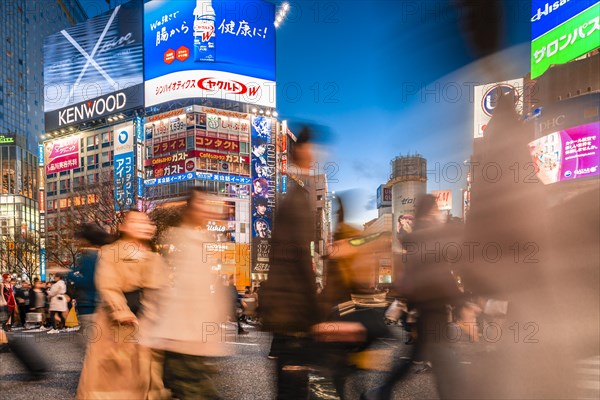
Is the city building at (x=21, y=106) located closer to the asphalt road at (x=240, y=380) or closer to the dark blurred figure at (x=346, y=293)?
the asphalt road at (x=240, y=380)

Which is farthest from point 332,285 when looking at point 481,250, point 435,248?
point 481,250

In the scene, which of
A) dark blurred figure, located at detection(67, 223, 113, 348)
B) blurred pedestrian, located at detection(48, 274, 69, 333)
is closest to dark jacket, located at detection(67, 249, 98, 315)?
dark blurred figure, located at detection(67, 223, 113, 348)

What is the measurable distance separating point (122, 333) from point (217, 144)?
5646 cm

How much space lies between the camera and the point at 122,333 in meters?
3.18

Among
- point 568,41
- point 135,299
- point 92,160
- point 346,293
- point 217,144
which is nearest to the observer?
point 346,293

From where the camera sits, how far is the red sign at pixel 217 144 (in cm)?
5766

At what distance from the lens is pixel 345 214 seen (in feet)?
11.5

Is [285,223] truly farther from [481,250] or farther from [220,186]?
[220,186]

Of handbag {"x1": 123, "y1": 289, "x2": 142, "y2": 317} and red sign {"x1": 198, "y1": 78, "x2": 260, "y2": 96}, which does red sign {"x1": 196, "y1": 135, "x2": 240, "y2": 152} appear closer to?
red sign {"x1": 198, "y1": 78, "x2": 260, "y2": 96}

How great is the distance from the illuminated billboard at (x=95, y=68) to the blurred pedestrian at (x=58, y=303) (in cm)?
4858

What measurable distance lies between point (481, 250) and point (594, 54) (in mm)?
37921

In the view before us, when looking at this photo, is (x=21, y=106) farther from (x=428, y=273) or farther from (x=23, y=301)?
(x=428, y=273)

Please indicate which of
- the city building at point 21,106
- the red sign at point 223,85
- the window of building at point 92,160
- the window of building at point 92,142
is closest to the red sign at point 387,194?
the city building at point 21,106

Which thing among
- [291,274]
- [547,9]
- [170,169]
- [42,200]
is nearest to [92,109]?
[170,169]
